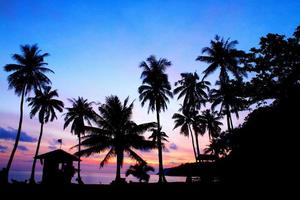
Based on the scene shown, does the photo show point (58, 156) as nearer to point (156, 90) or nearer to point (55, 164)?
point (55, 164)

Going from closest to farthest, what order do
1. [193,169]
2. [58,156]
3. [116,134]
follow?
[193,169], [58,156], [116,134]

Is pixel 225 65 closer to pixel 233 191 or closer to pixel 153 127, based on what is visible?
pixel 153 127

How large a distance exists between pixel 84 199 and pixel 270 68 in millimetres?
16328

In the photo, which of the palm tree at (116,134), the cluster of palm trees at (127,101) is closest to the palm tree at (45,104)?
the cluster of palm trees at (127,101)

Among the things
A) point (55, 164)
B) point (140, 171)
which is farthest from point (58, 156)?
point (140, 171)

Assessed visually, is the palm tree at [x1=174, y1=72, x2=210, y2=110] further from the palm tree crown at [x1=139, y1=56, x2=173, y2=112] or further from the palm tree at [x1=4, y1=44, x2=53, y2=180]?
the palm tree at [x1=4, y1=44, x2=53, y2=180]

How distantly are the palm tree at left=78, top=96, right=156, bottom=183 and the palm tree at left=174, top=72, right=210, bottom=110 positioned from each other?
1208 cm

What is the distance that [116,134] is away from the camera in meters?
29.3

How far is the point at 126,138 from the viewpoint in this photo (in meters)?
29.3

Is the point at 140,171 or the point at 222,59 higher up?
the point at 222,59

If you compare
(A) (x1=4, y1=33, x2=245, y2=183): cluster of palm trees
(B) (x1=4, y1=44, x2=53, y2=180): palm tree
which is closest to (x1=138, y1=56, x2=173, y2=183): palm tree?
(A) (x1=4, y1=33, x2=245, y2=183): cluster of palm trees

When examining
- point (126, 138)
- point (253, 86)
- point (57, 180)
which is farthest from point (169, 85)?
point (57, 180)

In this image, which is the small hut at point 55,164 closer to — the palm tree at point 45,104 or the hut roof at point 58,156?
the hut roof at point 58,156

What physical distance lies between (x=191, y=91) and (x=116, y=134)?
673 inches
